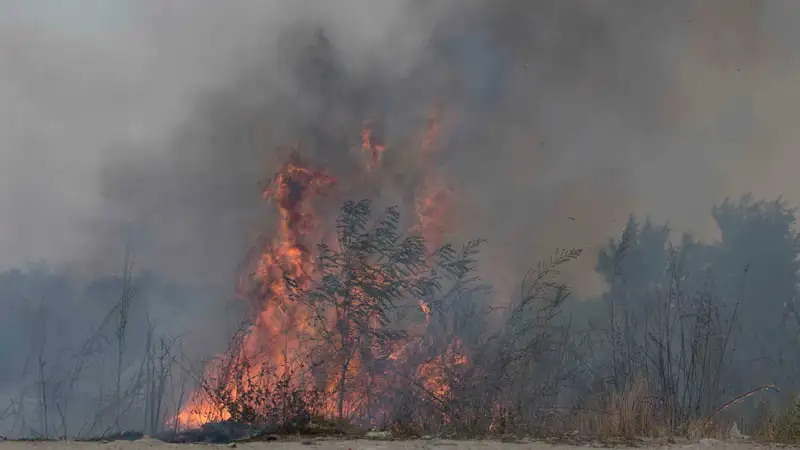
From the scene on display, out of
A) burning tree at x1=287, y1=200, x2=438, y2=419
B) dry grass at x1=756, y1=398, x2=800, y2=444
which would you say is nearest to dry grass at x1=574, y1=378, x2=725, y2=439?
dry grass at x1=756, y1=398, x2=800, y2=444

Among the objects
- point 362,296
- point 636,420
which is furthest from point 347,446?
point 362,296

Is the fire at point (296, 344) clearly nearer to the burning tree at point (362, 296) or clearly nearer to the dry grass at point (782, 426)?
the burning tree at point (362, 296)

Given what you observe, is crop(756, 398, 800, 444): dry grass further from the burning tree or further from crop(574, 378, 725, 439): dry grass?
the burning tree

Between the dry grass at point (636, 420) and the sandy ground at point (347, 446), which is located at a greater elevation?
the dry grass at point (636, 420)

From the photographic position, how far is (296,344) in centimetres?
A: 1516

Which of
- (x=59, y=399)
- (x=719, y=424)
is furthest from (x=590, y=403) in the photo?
(x=59, y=399)

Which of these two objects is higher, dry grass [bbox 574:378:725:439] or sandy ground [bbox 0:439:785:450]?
dry grass [bbox 574:378:725:439]

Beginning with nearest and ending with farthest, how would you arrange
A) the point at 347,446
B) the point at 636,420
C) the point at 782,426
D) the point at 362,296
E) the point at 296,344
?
the point at 347,446
the point at 636,420
the point at 782,426
the point at 362,296
the point at 296,344

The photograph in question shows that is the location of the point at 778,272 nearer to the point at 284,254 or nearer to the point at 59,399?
the point at 284,254

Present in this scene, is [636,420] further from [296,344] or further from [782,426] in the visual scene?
[296,344]

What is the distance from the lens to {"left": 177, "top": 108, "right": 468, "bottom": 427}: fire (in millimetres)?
9430

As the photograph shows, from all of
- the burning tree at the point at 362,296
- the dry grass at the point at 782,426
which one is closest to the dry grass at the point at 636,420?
the dry grass at the point at 782,426

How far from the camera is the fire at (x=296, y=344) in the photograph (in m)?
9.43

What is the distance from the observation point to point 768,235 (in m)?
22.9
